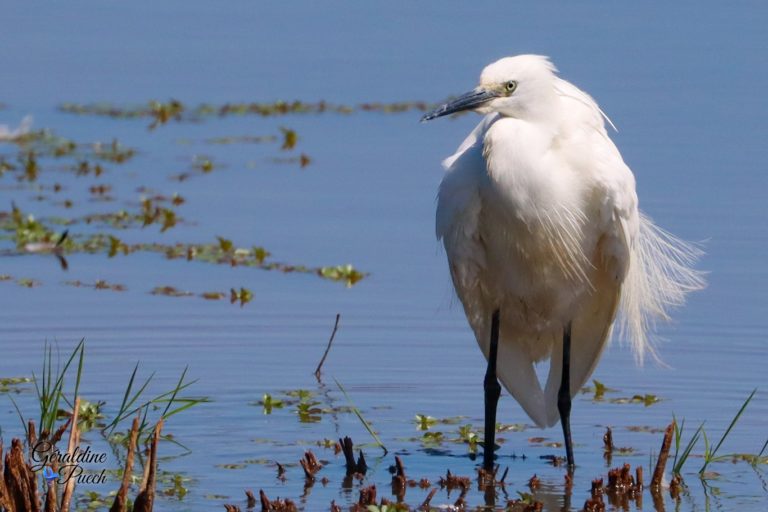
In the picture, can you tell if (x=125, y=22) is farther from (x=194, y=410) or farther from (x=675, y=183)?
(x=194, y=410)

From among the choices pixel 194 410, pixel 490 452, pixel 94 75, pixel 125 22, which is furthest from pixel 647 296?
pixel 125 22

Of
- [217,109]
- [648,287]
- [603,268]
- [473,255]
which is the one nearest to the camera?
[473,255]

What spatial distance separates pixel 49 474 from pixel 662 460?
7.77 ft

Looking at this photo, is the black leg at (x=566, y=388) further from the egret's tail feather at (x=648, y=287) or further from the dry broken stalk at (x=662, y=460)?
the dry broken stalk at (x=662, y=460)

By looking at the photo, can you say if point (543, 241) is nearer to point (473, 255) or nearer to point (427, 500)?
point (473, 255)

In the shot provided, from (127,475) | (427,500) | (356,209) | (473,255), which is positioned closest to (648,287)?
(473,255)

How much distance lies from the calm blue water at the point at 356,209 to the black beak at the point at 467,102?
1496 mm

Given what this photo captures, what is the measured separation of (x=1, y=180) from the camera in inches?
510

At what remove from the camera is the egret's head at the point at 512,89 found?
7.14 m

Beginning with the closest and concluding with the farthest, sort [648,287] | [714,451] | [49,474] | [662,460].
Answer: [49,474] → [662,460] → [714,451] → [648,287]

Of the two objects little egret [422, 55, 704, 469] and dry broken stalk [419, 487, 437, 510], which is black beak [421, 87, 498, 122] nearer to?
little egret [422, 55, 704, 469]

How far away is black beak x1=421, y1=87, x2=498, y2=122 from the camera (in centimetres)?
709

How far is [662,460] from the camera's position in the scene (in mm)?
6801

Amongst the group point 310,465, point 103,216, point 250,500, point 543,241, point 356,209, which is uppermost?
point 356,209
